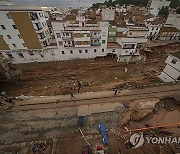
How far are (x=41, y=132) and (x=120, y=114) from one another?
11050mm

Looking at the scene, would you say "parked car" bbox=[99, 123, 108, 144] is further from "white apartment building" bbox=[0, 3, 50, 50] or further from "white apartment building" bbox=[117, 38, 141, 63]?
"white apartment building" bbox=[117, 38, 141, 63]

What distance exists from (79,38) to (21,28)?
46.8ft

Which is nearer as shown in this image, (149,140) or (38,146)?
(38,146)

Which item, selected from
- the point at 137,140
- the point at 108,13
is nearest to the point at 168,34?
the point at 108,13

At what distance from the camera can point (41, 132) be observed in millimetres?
16625

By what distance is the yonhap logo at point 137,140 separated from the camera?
1478cm

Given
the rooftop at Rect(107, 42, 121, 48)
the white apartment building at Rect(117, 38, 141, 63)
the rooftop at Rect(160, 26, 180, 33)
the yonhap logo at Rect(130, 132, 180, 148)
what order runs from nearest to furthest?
the yonhap logo at Rect(130, 132, 180, 148) < the white apartment building at Rect(117, 38, 141, 63) < the rooftop at Rect(107, 42, 121, 48) < the rooftop at Rect(160, 26, 180, 33)

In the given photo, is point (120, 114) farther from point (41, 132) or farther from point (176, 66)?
point (176, 66)

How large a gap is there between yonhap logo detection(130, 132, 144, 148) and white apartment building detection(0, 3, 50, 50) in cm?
2971

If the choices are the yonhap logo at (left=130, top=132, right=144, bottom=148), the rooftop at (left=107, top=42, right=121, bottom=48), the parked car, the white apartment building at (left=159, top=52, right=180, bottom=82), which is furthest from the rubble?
the rooftop at (left=107, top=42, right=121, bottom=48)

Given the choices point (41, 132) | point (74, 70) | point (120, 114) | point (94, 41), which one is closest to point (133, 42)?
point (94, 41)

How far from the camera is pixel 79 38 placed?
3475cm

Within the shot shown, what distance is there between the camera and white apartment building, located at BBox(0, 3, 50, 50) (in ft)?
93.9

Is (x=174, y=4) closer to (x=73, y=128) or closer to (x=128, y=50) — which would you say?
(x=128, y=50)
